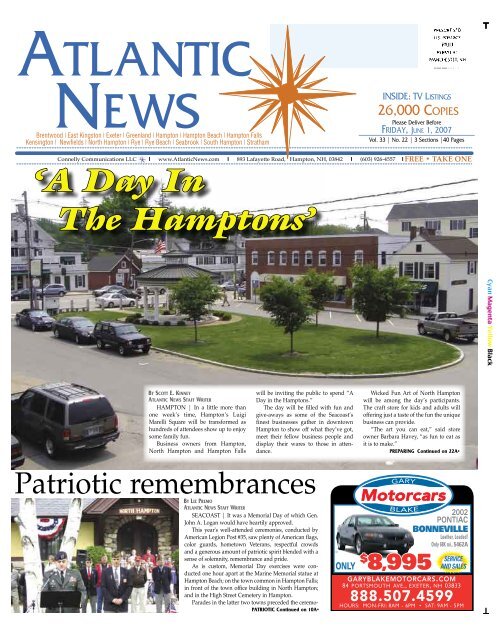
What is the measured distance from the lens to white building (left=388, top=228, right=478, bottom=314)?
1451cm

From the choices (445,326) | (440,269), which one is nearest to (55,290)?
(440,269)

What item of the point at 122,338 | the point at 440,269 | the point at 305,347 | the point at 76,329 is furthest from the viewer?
the point at 305,347

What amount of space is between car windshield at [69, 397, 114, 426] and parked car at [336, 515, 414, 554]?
4900 millimetres

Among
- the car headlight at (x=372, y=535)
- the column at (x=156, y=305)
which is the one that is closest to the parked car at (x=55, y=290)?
the column at (x=156, y=305)

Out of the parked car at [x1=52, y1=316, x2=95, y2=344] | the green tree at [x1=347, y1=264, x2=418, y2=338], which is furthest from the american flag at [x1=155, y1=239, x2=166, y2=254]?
the green tree at [x1=347, y1=264, x2=418, y2=338]

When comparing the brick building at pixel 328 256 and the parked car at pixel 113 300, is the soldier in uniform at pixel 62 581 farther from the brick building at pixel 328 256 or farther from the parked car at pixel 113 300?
the brick building at pixel 328 256

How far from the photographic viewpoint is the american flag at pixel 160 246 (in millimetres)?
12443

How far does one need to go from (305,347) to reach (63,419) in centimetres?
913

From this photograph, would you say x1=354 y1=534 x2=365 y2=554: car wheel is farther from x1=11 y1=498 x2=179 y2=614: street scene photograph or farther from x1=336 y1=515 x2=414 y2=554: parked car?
x1=11 y1=498 x2=179 y2=614: street scene photograph

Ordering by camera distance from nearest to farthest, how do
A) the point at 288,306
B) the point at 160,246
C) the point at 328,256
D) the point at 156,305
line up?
the point at 160,246 → the point at 288,306 → the point at 156,305 → the point at 328,256

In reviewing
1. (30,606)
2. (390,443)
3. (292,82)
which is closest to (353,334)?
(390,443)

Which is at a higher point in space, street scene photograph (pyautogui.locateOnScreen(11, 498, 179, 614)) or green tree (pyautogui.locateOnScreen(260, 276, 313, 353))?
green tree (pyautogui.locateOnScreen(260, 276, 313, 353))

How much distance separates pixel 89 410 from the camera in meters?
11.4

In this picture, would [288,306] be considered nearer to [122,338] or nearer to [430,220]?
[122,338]
